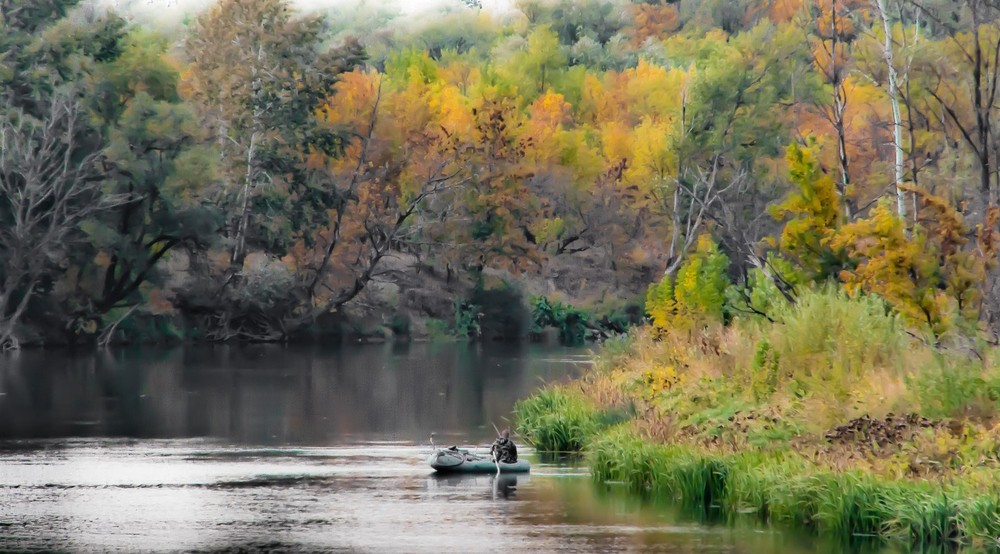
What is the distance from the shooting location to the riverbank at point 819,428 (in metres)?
19.6

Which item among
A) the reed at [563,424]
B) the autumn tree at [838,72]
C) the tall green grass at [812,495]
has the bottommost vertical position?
the tall green grass at [812,495]

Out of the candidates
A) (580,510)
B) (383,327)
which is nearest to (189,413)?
(580,510)

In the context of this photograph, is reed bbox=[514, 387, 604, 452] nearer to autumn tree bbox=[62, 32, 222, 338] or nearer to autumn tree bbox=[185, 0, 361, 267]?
autumn tree bbox=[62, 32, 222, 338]

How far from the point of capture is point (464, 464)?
27188mm

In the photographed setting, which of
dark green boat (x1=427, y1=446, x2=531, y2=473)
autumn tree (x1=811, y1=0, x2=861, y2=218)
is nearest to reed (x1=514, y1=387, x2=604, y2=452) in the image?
dark green boat (x1=427, y1=446, x2=531, y2=473)

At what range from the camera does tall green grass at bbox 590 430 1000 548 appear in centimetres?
1862

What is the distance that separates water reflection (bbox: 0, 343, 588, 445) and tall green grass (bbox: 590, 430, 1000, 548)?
416 inches

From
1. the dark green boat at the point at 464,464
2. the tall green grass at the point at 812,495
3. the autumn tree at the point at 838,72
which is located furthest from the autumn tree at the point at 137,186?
the tall green grass at the point at 812,495

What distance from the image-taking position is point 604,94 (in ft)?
360

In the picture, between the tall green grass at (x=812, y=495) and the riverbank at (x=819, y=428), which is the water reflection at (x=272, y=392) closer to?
the riverbank at (x=819, y=428)

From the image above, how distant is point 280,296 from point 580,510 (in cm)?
5646

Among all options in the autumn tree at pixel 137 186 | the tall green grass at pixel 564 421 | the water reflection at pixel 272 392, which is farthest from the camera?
the autumn tree at pixel 137 186

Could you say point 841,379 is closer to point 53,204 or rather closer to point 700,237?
point 53,204

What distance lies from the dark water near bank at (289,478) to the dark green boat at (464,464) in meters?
0.37
